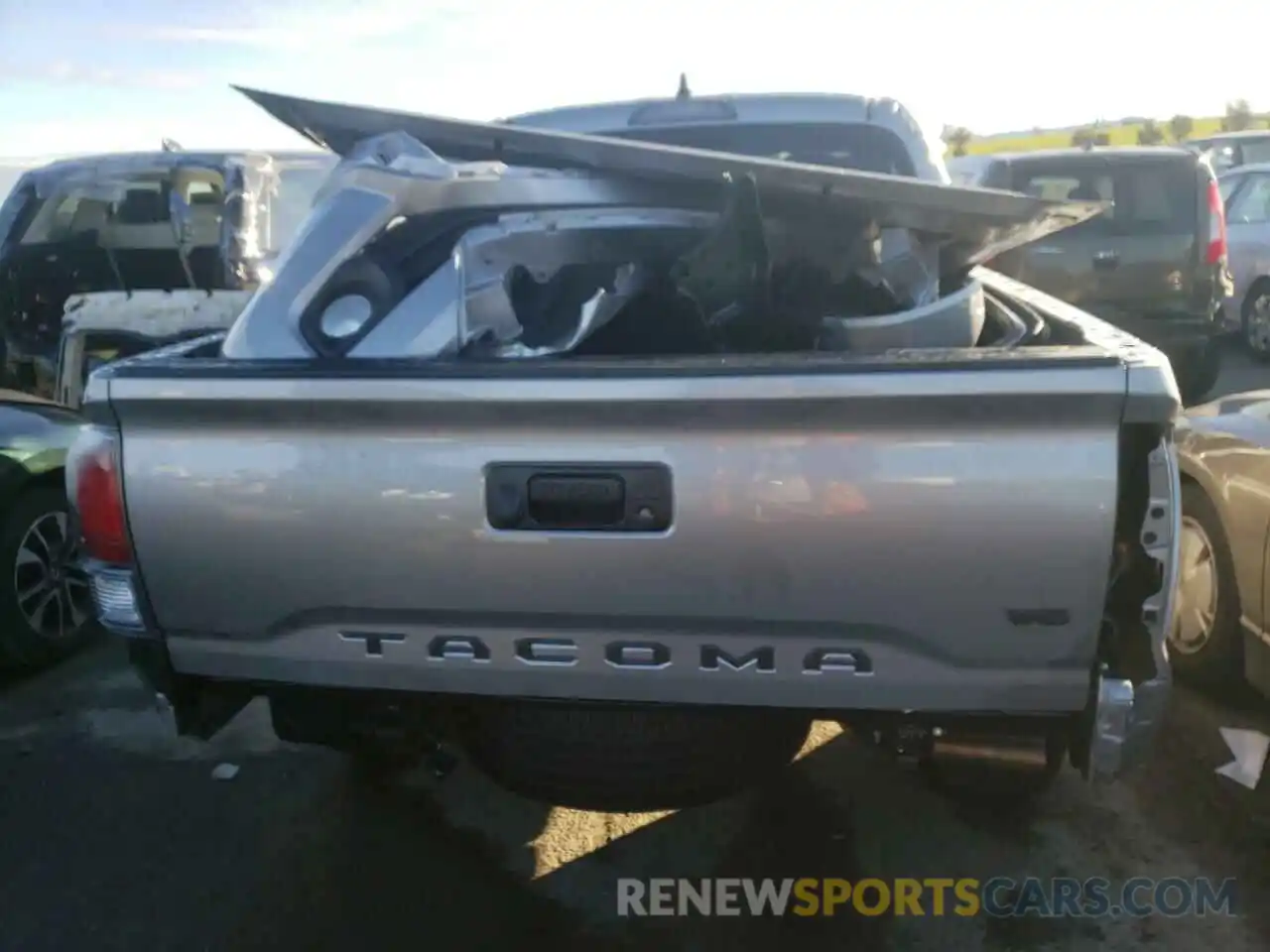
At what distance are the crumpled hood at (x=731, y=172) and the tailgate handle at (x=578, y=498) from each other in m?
0.82

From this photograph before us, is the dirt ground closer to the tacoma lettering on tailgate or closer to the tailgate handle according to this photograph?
the tacoma lettering on tailgate

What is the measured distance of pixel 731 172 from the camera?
8.61 feet

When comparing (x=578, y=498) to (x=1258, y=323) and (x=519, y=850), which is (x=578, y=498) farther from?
(x=1258, y=323)

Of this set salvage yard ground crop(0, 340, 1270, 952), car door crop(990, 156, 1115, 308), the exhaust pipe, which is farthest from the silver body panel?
car door crop(990, 156, 1115, 308)

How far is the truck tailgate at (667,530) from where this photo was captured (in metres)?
2.10

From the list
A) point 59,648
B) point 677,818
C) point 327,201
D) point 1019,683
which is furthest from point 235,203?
point 1019,683

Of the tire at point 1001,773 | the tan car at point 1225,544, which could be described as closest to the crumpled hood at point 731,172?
the tire at point 1001,773

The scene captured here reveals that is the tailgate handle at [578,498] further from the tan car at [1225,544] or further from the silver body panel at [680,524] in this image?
the tan car at [1225,544]

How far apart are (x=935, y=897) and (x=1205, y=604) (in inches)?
63.6

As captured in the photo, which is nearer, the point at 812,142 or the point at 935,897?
the point at 935,897

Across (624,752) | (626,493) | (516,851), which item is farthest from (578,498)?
(516,851)

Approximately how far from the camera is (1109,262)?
27.3ft

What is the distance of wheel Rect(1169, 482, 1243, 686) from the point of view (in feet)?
12.5

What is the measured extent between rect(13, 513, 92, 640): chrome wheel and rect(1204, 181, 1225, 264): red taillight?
7270mm
